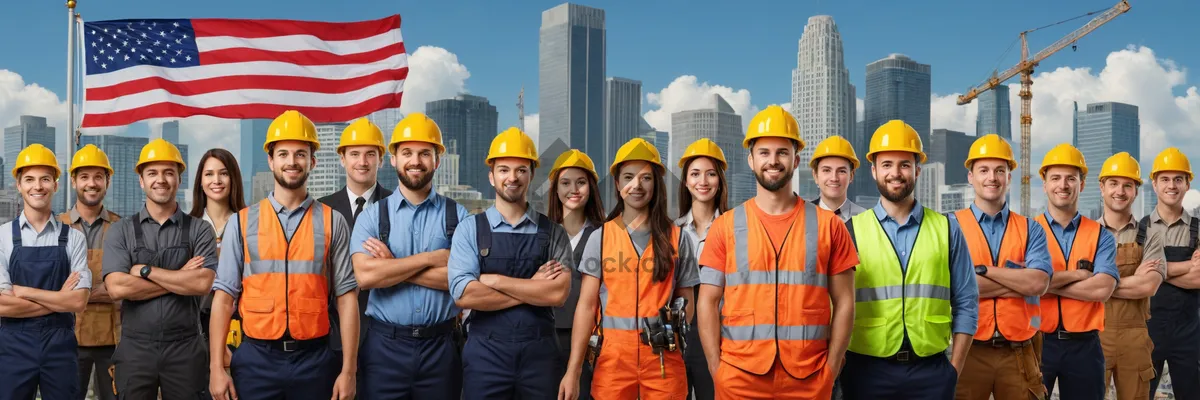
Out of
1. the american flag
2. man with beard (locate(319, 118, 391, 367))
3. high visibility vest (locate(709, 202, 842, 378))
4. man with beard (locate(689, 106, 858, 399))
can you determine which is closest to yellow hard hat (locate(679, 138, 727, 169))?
man with beard (locate(689, 106, 858, 399))

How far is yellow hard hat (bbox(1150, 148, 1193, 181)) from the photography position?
10.0 m

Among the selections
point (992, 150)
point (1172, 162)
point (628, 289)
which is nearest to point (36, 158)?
point (628, 289)

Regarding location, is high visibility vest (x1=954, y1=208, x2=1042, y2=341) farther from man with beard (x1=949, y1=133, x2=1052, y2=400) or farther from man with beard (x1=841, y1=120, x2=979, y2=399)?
man with beard (x1=841, y1=120, x2=979, y2=399)

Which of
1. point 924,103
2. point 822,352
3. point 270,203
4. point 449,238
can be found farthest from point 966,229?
point 924,103

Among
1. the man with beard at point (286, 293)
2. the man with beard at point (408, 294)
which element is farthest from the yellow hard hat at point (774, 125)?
the man with beard at point (286, 293)

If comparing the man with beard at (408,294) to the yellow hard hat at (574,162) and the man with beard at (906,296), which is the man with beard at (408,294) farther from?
the man with beard at (906,296)

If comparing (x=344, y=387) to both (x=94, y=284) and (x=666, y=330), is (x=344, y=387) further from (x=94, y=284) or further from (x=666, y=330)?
(x=94, y=284)

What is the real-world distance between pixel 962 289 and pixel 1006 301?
130cm

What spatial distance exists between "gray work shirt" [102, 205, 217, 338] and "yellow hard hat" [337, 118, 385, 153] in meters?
1.64

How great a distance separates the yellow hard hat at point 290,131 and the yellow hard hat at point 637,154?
2.22 m

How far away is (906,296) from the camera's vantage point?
19.9 feet

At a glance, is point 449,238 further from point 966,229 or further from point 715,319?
point 966,229

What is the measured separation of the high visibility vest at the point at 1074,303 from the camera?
26.7ft

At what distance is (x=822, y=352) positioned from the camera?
5.68m
